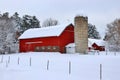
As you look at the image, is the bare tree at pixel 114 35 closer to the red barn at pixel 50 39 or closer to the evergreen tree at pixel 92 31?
the red barn at pixel 50 39

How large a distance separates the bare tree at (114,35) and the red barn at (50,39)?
24565 millimetres

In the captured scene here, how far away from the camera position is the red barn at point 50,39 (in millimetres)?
54875

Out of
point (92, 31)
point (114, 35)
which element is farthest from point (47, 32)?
point (92, 31)

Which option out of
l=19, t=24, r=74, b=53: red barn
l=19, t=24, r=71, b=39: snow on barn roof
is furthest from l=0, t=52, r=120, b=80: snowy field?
l=19, t=24, r=71, b=39: snow on barn roof

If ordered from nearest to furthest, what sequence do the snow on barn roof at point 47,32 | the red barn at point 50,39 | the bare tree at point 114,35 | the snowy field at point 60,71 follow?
the snowy field at point 60,71 < the red barn at point 50,39 < the snow on barn roof at point 47,32 < the bare tree at point 114,35

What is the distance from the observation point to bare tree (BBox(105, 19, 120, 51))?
77188 mm

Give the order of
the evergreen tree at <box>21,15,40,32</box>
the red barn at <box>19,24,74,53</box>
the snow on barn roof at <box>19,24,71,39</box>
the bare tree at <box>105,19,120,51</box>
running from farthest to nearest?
the evergreen tree at <box>21,15,40,32</box>, the bare tree at <box>105,19,120,51</box>, the snow on barn roof at <box>19,24,71,39</box>, the red barn at <box>19,24,74,53</box>

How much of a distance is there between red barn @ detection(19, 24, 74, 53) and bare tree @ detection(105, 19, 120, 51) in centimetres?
2457

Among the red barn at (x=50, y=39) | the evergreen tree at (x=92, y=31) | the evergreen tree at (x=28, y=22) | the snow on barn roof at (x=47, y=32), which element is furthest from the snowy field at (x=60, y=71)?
the evergreen tree at (x=92, y=31)

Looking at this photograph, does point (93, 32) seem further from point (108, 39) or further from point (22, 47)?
point (22, 47)

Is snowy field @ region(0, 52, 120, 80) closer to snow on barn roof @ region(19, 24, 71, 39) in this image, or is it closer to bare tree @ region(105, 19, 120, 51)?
snow on barn roof @ region(19, 24, 71, 39)

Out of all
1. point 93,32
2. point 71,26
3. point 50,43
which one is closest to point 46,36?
point 50,43

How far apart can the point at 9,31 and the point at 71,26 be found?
17.3 m

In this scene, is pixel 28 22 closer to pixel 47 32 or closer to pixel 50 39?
pixel 47 32
